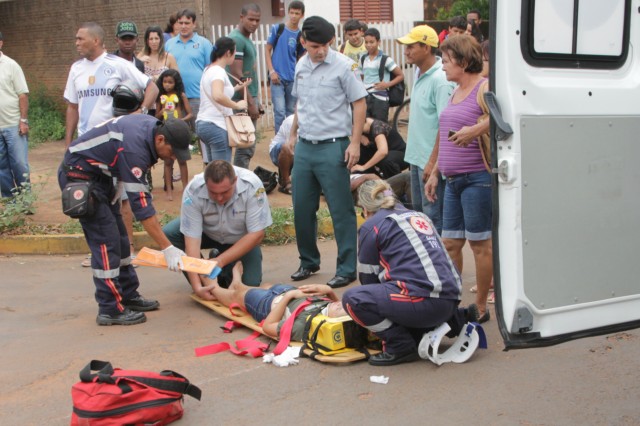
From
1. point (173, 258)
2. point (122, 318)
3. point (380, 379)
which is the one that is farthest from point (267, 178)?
point (380, 379)

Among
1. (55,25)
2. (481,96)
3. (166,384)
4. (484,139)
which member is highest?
(55,25)

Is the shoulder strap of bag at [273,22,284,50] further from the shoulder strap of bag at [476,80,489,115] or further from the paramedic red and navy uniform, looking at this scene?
the paramedic red and navy uniform

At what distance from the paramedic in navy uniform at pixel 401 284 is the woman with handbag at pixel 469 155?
1.95 feet

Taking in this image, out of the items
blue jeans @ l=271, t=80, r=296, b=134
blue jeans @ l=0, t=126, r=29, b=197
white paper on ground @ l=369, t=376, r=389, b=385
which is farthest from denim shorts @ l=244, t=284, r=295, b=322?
blue jeans @ l=271, t=80, r=296, b=134

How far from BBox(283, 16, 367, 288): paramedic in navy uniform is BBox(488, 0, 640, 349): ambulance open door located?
3.23 m

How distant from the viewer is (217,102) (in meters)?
8.81

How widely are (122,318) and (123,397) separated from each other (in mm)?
2040

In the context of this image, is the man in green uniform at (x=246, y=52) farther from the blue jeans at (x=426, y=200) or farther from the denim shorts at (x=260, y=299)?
the denim shorts at (x=260, y=299)

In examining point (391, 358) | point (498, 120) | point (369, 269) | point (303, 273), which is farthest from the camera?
point (303, 273)

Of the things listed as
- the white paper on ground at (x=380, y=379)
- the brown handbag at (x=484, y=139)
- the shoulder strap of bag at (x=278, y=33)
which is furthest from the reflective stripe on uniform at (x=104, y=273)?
the shoulder strap of bag at (x=278, y=33)

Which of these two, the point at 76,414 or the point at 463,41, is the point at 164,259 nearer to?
the point at 76,414

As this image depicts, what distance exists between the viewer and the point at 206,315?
637 cm

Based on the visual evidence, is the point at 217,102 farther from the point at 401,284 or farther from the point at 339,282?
the point at 401,284

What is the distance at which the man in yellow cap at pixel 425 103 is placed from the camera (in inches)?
256
